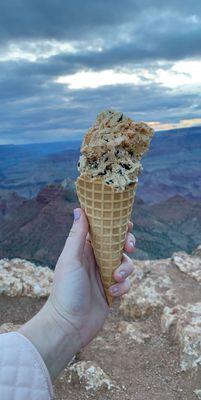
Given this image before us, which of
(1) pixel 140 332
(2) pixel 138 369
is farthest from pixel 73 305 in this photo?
(1) pixel 140 332

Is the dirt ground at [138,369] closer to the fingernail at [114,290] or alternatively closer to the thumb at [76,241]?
the fingernail at [114,290]

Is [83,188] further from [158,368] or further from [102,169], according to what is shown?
[158,368]

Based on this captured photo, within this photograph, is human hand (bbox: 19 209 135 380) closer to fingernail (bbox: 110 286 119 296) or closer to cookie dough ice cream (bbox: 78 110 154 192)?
fingernail (bbox: 110 286 119 296)

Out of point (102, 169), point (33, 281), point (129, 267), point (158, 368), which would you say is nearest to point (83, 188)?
point (102, 169)

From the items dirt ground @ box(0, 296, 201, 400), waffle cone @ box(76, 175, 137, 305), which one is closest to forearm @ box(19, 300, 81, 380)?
waffle cone @ box(76, 175, 137, 305)

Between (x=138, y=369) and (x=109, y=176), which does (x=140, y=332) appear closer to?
(x=138, y=369)

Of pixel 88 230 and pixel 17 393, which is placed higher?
pixel 88 230
